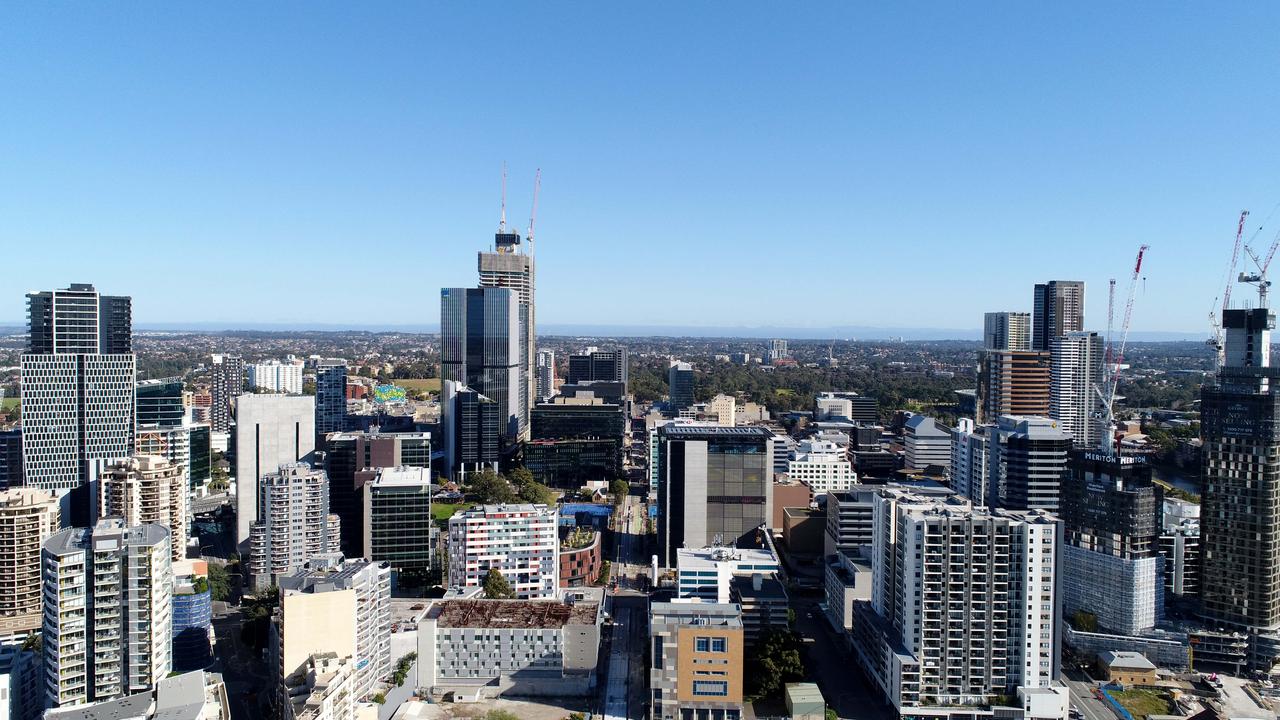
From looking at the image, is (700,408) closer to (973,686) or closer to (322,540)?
(322,540)

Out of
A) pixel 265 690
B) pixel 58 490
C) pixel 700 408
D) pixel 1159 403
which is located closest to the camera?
pixel 265 690

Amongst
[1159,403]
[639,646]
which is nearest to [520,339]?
[639,646]

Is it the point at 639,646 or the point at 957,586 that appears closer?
the point at 957,586

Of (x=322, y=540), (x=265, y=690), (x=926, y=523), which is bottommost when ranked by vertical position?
(x=265, y=690)

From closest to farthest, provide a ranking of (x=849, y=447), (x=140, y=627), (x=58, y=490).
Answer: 1. (x=140, y=627)
2. (x=58, y=490)
3. (x=849, y=447)

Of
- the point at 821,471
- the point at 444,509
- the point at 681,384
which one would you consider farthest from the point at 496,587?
the point at 681,384

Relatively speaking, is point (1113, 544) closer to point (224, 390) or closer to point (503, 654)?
point (503, 654)

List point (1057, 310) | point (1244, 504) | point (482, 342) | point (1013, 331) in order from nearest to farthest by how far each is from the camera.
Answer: point (1244, 504), point (482, 342), point (1057, 310), point (1013, 331)
